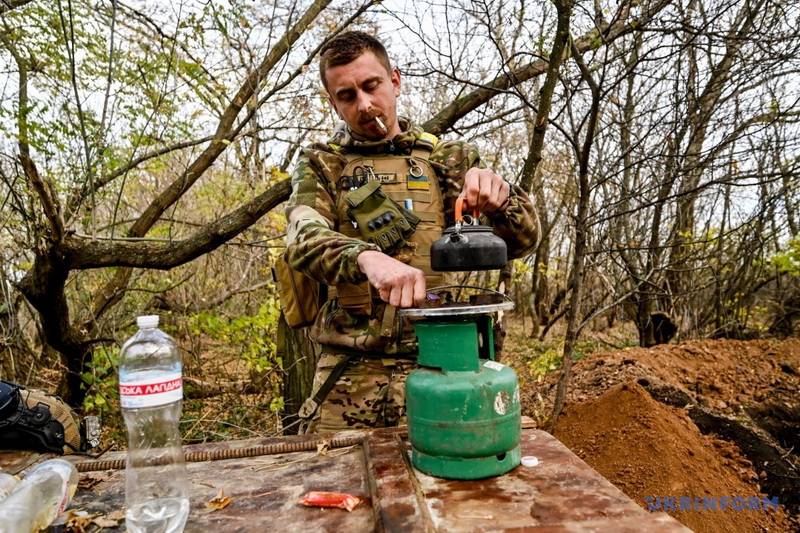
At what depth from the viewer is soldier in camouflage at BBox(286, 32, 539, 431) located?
2.24m

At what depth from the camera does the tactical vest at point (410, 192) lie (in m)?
2.37

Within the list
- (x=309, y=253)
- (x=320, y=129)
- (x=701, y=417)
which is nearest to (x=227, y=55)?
(x=320, y=129)

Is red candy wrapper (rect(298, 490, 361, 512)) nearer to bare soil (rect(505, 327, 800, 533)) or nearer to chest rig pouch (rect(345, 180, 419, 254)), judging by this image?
chest rig pouch (rect(345, 180, 419, 254))

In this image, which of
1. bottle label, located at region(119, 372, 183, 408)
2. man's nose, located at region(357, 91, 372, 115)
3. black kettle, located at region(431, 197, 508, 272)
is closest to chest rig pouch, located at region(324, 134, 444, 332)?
man's nose, located at region(357, 91, 372, 115)

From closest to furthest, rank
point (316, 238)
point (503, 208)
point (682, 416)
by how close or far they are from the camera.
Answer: point (316, 238), point (503, 208), point (682, 416)

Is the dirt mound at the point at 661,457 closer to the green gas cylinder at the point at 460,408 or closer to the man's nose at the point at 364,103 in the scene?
the green gas cylinder at the point at 460,408

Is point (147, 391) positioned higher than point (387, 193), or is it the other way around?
point (387, 193)

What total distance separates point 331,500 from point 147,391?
1.82 ft

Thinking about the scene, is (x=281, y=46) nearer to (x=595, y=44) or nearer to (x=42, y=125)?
(x=42, y=125)

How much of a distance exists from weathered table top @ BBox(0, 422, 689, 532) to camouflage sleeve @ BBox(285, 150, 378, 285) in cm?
60

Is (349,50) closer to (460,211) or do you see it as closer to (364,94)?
(364,94)

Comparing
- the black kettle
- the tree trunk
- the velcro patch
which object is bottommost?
the tree trunk

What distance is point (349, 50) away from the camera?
2.31 m

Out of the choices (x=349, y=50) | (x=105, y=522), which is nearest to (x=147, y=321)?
(x=105, y=522)
